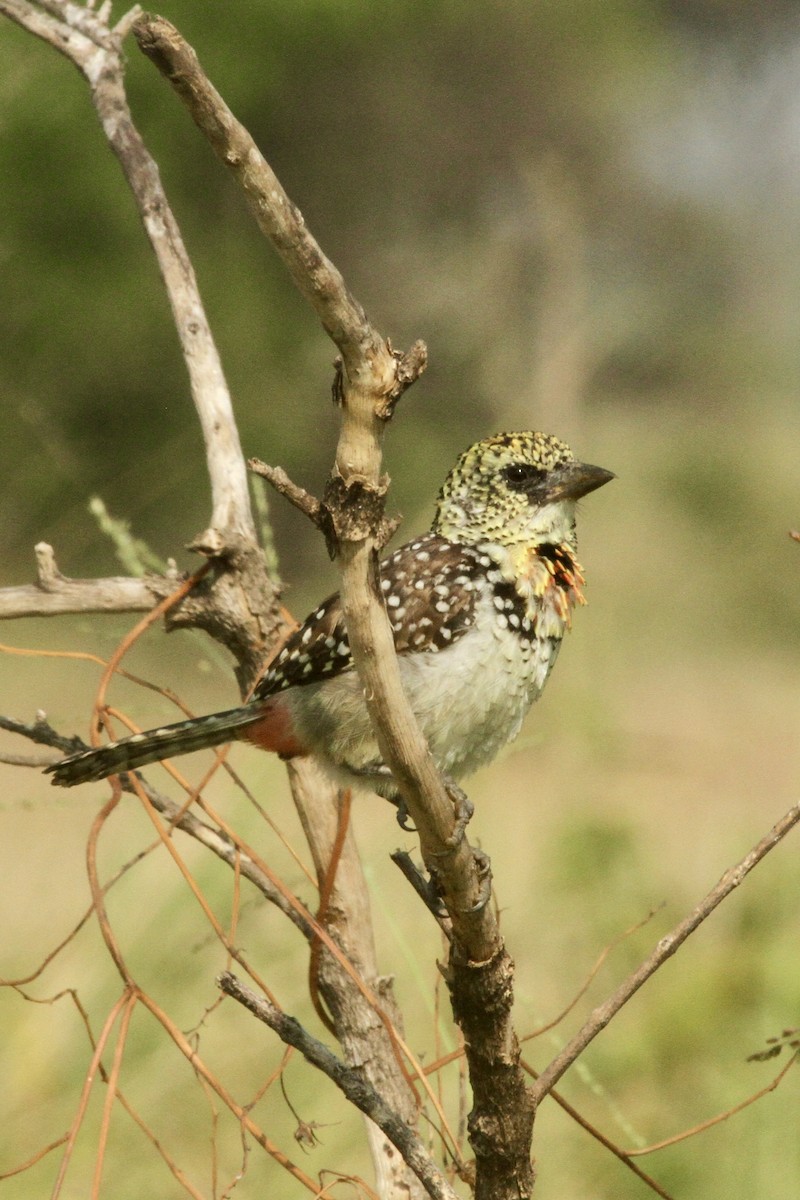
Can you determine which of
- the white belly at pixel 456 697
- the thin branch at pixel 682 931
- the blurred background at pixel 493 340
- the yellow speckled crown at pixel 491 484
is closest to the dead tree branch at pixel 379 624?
the thin branch at pixel 682 931

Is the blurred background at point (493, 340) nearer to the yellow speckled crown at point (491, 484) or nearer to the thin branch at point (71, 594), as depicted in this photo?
the yellow speckled crown at point (491, 484)

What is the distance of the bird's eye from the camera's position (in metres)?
2.95

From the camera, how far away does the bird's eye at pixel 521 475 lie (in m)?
2.95

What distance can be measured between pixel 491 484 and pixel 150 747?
3.01 feet

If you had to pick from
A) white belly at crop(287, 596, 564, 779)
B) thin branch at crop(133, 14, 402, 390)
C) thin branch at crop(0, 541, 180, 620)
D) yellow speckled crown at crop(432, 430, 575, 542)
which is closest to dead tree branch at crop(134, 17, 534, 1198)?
thin branch at crop(133, 14, 402, 390)

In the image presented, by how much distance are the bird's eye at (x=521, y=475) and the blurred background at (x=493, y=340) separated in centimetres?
290

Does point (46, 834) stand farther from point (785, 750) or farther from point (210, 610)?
point (210, 610)

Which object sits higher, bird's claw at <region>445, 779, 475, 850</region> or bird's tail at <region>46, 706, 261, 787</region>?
bird's tail at <region>46, 706, 261, 787</region>

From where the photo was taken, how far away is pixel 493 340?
32.6ft

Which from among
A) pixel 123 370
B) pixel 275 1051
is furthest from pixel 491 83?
pixel 275 1051

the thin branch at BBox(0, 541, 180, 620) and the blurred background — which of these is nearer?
the thin branch at BBox(0, 541, 180, 620)

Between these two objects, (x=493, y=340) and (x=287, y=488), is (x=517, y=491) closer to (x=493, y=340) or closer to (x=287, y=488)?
(x=287, y=488)

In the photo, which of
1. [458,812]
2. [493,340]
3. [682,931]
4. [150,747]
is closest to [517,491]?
[150,747]

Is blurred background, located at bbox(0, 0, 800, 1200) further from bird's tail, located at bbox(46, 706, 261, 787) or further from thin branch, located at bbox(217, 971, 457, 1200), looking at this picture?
thin branch, located at bbox(217, 971, 457, 1200)
